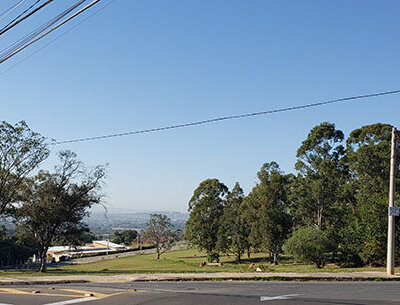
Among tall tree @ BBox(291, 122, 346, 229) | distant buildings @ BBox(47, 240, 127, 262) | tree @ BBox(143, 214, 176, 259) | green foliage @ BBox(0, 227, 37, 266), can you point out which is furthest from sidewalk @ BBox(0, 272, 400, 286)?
green foliage @ BBox(0, 227, 37, 266)

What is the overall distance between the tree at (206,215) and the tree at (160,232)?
20.0 metres

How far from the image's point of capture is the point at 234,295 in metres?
12.1

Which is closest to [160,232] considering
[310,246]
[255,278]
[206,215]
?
[206,215]

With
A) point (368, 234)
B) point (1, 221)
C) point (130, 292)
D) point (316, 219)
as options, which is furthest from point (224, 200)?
point (130, 292)

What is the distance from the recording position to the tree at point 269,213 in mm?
43594

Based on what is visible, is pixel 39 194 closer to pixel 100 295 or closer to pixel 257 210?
pixel 257 210

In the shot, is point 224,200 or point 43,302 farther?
point 224,200

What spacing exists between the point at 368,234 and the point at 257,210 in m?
21.1

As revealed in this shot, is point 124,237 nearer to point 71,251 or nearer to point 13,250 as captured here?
point 71,251

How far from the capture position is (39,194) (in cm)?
3841

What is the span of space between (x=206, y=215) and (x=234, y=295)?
40.8m

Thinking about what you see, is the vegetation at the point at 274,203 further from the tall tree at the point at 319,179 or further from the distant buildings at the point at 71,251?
the distant buildings at the point at 71,251

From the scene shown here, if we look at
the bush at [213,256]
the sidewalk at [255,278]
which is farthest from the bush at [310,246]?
the bush at [213,256]

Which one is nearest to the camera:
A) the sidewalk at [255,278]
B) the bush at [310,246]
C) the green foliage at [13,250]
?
the sidewalk at [255,278]
